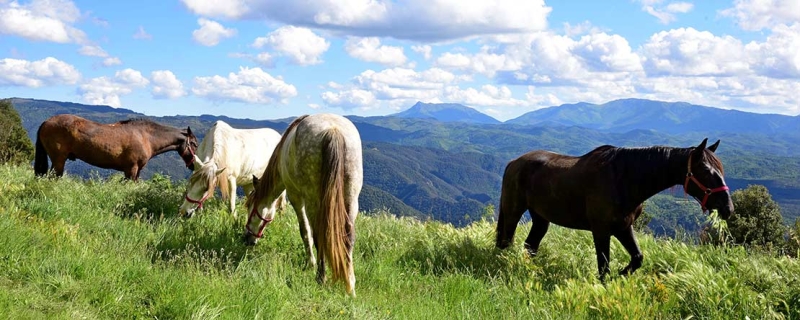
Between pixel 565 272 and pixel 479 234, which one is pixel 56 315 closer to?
pixel 565 272

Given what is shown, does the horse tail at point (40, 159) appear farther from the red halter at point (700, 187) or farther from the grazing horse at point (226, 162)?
the red halter at point (700, 187)

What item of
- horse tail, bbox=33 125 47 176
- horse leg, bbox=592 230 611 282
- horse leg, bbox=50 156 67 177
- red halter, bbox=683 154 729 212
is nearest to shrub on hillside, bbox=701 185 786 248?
red halter, bbox=683 154 729 212

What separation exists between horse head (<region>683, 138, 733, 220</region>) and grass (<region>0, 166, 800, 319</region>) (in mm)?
751

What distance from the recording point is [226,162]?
31.5ft

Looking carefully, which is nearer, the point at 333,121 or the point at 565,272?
the point at 333,121

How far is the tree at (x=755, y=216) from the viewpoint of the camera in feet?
84.2

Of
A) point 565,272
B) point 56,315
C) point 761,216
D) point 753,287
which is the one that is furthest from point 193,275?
point 761,216

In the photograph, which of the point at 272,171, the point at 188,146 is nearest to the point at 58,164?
the point at 188,146

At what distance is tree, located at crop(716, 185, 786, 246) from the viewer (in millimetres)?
25656

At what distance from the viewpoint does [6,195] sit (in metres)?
8.15

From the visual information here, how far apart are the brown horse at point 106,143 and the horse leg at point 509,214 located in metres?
6.90

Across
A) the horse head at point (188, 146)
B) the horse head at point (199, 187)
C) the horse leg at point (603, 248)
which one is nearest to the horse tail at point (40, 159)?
the horse head at point (188, 146)

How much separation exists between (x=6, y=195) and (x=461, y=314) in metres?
6.76

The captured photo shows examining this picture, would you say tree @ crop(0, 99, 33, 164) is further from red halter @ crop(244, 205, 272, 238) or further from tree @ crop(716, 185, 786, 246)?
tree @ crop(716, 185, 786, 246)
